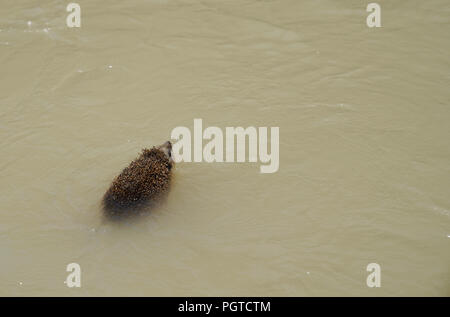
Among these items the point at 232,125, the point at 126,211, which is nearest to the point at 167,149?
the point at 126,211

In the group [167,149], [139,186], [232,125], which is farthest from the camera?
[232,125]

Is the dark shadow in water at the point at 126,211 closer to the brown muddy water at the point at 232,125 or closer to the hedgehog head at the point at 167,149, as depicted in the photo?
the brown muddy water at the point at 232,125

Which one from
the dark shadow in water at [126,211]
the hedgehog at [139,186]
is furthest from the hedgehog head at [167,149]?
the dark shadow in water at [126,211]

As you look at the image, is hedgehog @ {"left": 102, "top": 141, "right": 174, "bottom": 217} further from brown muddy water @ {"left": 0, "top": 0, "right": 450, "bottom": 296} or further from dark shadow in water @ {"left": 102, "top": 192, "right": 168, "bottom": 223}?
brown muddy water @ {"left": 0, "top": 0, "right": 450, "bottom": 296}

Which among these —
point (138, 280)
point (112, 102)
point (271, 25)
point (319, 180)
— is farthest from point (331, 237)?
point (271, 25)

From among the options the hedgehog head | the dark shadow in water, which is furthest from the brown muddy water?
the hedgehog head

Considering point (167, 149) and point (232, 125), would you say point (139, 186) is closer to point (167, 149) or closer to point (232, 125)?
point (167, 149)

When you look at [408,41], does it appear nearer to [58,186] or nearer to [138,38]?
[138,38]
